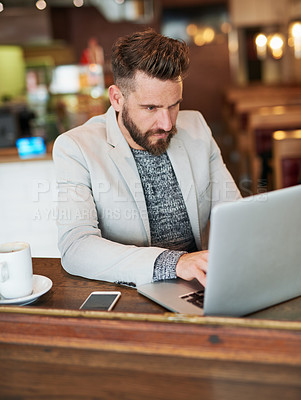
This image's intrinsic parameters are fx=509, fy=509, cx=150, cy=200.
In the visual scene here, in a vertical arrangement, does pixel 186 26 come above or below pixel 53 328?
above

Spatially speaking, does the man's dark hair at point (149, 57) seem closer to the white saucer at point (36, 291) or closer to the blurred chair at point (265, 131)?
the white saucer at point (36, 291)

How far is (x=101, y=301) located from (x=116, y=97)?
809 millimetres

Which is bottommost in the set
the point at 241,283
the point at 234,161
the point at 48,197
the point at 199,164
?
the point at 234,161

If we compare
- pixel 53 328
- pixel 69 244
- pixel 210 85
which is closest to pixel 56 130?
pixel 69 244

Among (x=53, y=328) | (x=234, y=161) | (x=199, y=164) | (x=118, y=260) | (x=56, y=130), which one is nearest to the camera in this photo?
(x=53, y=328)

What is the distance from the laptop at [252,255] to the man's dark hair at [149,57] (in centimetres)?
71

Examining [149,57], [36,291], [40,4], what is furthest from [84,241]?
[40,4]

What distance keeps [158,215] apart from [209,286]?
813 millimetres

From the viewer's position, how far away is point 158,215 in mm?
1790

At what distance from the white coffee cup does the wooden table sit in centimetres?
16

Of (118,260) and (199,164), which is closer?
(118,260)

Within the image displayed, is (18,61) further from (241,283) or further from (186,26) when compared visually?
(241,283)

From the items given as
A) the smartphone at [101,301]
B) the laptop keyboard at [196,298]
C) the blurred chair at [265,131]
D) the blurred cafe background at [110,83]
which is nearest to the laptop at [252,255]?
the laptop keyboard at [196,298]

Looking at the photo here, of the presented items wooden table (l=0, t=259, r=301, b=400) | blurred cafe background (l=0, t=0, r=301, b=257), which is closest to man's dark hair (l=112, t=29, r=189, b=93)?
wooden table (l=0, t=259, r=301, b=400)
